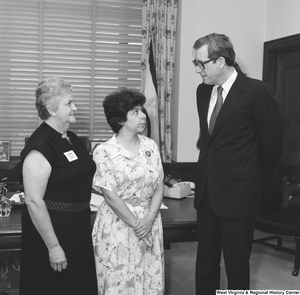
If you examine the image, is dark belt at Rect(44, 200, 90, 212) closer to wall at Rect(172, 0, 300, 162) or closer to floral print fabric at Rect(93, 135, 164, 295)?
floral print fabric at Rect(93, 135, 164, 295)

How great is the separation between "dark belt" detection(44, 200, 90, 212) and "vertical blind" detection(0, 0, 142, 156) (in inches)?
132

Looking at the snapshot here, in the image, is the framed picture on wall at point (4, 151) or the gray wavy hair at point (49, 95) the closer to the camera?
the gray wavy hair at point (49, 95)

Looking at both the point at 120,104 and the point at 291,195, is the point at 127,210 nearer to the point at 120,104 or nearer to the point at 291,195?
the point at 120,104

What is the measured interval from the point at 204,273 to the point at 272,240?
2.76m

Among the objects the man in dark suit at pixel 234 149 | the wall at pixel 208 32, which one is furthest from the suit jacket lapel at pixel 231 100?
the wall at pixel 208 32

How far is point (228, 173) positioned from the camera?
7.99 ft

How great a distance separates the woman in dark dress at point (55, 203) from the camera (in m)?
2.10

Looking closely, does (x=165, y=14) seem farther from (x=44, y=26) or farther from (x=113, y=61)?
(x=44, y=26)

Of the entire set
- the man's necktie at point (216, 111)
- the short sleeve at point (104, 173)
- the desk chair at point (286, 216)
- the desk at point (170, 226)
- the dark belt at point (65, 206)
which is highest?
the man's necktie at point (216, 111)

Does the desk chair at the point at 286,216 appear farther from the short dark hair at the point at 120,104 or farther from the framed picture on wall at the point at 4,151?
the framed picture on wall at the point at 4,151

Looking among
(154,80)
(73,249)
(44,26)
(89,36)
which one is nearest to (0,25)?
(44,26)

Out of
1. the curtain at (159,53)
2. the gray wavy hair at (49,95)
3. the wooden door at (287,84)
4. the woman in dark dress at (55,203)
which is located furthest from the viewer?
the curtain at (159,53)

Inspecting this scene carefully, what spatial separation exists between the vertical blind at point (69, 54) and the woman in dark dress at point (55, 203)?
3.26 m

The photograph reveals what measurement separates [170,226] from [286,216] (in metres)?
2.01
